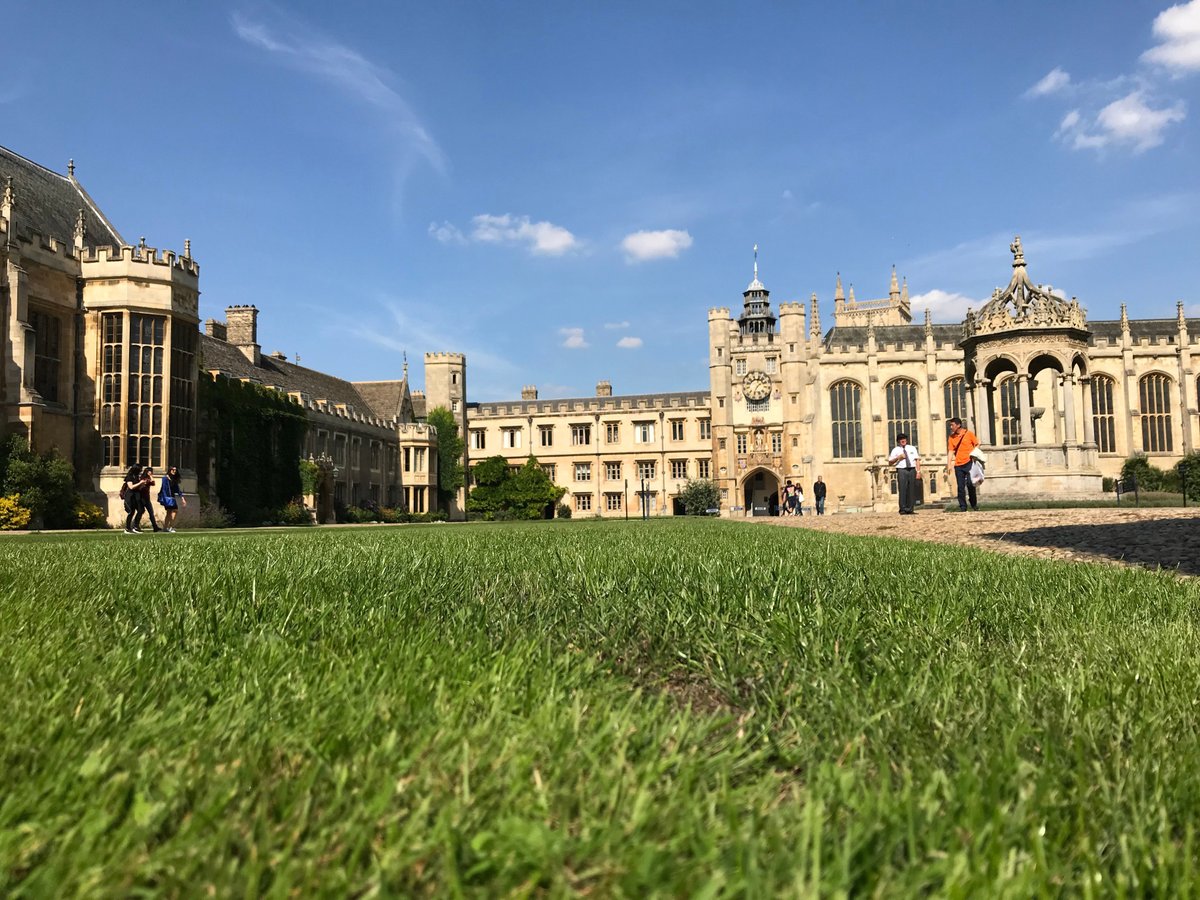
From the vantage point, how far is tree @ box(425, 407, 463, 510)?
57.5 meters

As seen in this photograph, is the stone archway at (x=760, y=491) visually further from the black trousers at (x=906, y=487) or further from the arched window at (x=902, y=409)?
the black trousers at (x=906, y=487)

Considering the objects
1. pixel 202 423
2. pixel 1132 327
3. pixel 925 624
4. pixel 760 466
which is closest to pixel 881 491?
pixel 760 466

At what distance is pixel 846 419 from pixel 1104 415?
16343 millimetres

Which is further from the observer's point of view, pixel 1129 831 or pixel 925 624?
pixel 925 624

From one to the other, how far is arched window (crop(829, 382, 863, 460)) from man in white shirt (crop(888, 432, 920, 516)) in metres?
38.9

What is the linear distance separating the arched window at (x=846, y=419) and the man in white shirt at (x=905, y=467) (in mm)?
38896

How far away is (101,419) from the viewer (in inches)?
1045

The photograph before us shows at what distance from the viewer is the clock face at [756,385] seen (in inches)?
2368

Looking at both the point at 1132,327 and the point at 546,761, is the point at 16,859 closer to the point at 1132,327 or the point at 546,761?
the point at 546,761

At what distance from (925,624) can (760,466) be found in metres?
57.5

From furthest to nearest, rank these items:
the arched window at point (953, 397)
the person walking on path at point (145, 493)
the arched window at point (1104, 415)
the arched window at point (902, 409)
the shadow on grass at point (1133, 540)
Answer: the arched window at point (902, 409)
the arched window at point (953, 397)
the arched window at point (1104, 415)
the person walking on path at point (145, 493)
the shadow on grass at point (1133, 540)

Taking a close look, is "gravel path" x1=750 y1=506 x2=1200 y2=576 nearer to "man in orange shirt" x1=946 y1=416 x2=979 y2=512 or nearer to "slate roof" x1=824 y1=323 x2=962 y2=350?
"man in orange shirt" x1=946 y1=416 x2=979 y2=512

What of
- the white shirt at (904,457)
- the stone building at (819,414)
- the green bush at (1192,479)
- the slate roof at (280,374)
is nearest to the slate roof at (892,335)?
the stone building at (819,414)

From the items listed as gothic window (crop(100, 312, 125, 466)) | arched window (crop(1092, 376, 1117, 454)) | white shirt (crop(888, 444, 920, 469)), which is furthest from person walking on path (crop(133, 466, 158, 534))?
arched window (crop(1092, 376, 1117, 454))
